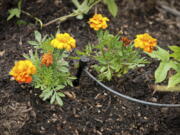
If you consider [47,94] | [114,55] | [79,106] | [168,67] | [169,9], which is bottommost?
[79,106]

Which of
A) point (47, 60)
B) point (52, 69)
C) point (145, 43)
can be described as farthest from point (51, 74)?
point (145, 43)

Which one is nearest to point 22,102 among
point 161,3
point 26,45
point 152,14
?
point 26,45

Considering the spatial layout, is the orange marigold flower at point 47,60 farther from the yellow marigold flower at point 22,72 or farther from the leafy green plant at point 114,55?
the leafy green plant at point 114,55

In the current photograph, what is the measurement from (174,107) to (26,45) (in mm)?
1278

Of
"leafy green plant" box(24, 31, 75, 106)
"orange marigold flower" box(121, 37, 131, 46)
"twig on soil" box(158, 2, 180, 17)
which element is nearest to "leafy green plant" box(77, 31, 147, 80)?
"orange marigold flower" box(121, 37, 131, 46)

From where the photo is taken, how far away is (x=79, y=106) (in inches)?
89.9

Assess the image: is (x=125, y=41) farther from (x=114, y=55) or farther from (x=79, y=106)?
(x=79, y=106)

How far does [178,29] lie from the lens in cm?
316

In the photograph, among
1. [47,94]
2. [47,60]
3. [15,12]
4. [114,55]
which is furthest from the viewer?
[15,12]

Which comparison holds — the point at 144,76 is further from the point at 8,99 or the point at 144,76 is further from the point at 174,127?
the point at 8,99

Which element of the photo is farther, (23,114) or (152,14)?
(152,14)

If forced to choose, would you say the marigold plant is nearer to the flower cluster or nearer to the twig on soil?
the flower cluster

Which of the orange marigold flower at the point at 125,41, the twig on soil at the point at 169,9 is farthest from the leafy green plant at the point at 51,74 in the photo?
the twig on soil at the point at 169,9

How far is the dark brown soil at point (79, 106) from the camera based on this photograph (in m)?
2.14
